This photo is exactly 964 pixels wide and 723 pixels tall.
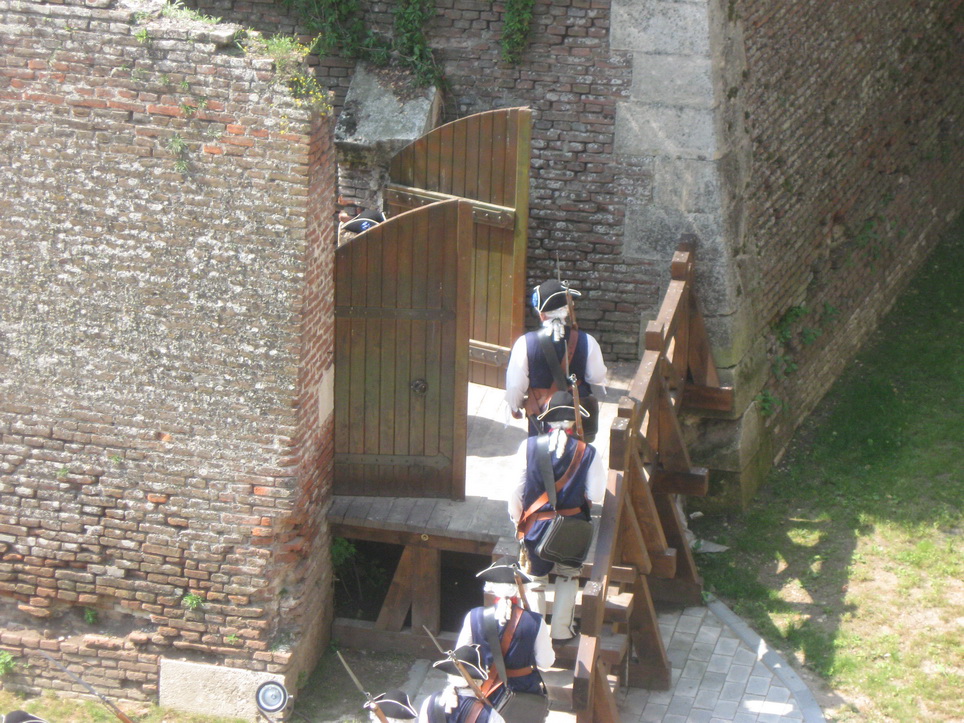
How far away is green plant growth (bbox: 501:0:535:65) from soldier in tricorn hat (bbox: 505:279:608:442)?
2322 millimetres

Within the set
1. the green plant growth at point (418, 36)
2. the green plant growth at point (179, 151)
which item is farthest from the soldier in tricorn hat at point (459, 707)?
the green plant growth at point (418, 36)

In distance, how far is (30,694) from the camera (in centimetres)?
841

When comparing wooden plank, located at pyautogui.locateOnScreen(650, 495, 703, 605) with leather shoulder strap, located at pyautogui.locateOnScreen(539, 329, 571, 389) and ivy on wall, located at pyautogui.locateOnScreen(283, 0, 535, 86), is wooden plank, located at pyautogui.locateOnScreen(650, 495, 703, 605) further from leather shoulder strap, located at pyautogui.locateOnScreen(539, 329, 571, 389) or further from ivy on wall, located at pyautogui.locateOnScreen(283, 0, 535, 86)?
ivy on wall, located at pyautogui.locateOnScreen(283, 0, 535, 86)

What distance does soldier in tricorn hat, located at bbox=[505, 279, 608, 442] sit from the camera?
796 cm

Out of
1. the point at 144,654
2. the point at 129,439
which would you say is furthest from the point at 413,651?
the point at 129,439

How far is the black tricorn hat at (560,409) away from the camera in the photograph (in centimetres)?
732

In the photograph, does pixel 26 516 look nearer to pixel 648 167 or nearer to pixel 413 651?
pixel 413 651

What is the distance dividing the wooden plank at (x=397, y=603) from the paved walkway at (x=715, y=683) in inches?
12.2

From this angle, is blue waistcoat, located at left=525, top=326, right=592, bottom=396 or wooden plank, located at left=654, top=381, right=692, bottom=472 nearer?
blue waistcoat, located at left=525, top=326, right=592, bottom=396

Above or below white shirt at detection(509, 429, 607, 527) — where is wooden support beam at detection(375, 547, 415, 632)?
below

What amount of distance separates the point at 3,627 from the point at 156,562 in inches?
48.1

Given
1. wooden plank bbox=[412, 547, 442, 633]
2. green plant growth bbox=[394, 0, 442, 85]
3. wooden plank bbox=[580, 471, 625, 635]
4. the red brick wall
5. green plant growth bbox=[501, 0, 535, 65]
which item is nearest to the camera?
wooden plank bbox=[580, 471, 625, 635]

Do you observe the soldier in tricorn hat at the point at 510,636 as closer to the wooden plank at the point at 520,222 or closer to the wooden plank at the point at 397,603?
the wooden plank at the point at 397,603

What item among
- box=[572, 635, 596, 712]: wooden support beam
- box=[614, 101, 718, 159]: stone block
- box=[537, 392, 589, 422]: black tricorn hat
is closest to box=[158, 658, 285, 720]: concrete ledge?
box=[572, 635, 596, 712]: wooden support beam
